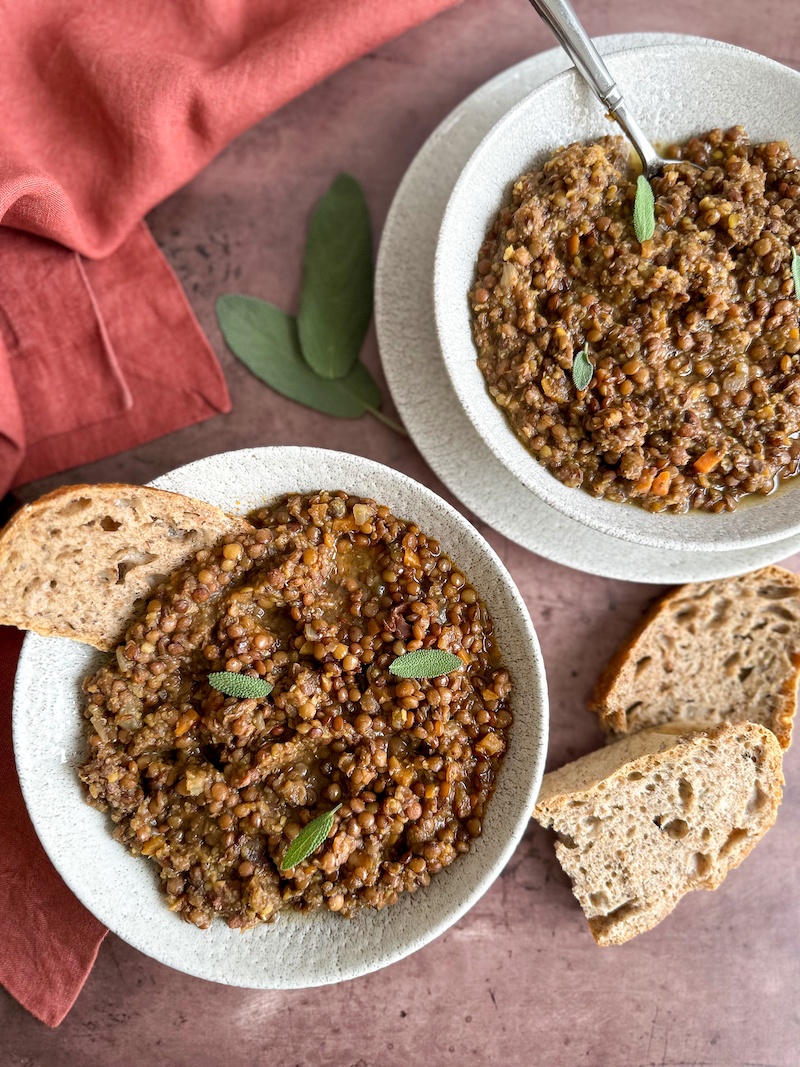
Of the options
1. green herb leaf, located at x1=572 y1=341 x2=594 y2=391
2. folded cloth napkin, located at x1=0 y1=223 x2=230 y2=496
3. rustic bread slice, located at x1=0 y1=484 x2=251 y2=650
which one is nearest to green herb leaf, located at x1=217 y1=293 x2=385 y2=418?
folded cloth napkin, located at x1=0 y1=223 x2=230 y2=496

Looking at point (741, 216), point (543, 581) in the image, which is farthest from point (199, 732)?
point (741, 216)

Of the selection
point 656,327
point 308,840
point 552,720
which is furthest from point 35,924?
point 656,327

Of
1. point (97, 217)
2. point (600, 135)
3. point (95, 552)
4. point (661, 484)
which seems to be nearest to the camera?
point (95, 552)

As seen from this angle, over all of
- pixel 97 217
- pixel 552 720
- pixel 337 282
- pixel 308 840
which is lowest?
pixel 552 720

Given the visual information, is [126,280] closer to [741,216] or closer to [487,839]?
[741,216]

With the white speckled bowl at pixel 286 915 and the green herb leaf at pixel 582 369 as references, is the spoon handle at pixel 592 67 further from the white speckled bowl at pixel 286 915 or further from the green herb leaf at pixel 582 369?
the white speckled bowl at pixel 286 915

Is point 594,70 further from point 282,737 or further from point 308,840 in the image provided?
point 308,840
